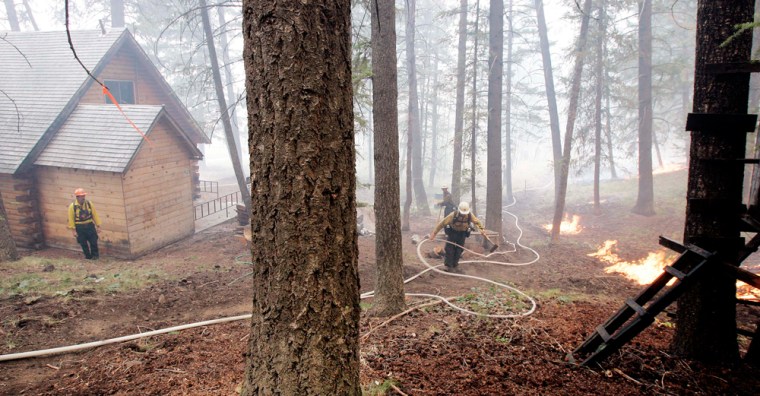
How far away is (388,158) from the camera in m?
6.83

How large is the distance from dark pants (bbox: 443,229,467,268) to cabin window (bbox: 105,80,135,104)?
1613 centimetres

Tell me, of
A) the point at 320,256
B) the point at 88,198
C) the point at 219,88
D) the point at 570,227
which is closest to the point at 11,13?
the point at 219,88

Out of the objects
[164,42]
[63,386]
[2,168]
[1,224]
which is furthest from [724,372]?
[164,42]

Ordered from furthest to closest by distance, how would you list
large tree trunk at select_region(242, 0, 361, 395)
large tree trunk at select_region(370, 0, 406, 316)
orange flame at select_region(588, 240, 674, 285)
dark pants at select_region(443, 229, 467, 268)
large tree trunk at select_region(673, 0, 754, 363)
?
dark pants at select_region(443, 229, 467, 268) → orange flame at select_region(588, 240, 674, 285) → large tree trunk at select_region(370, 0, 406, 316) → large tree trunk at select_region(673, 0, 754, 363) → large tree trunk at select_region(242, 0, 361, 395)

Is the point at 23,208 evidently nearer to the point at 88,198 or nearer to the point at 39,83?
the point at 88,198

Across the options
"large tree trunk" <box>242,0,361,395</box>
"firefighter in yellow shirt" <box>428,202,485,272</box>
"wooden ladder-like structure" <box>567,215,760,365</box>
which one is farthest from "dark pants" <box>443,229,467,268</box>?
"large tree trunk" <box>242,0,361,395</box>

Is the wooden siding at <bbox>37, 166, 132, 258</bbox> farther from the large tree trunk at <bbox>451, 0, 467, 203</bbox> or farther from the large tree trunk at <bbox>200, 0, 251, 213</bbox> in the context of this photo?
the large tree trunk at <bbox>451, 0, 467, 203</bbox>

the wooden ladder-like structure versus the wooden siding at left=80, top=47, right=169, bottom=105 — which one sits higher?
the wooden siding at left=80, top=47, right=169, bottom=105

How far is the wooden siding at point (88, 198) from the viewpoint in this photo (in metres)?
13.0

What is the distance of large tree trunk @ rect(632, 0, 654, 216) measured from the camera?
1917 centimetres

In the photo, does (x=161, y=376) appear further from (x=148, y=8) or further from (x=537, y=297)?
(x=148, y=8)

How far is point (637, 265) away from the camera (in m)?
12.1

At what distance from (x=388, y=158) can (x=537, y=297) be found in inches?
143

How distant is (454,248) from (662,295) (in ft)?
24.7
